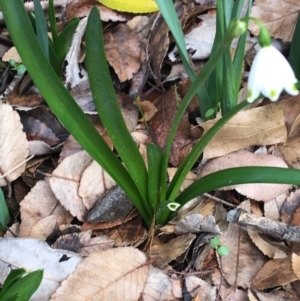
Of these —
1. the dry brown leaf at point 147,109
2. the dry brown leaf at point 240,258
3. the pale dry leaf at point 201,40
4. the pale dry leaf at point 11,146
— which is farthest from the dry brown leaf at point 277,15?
the pale dry leaf at point 11,146

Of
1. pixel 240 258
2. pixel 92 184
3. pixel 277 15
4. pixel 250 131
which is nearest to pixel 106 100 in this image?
pixel 92 184

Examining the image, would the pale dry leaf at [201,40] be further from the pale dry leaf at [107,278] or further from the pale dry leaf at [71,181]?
the pale dry leaf at [107,278]

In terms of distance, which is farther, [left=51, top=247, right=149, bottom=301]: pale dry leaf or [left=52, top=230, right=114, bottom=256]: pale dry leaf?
[left=52, top=230, right=114, bottom=256]: pale dry leaf

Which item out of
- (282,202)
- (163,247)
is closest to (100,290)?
(163,247)

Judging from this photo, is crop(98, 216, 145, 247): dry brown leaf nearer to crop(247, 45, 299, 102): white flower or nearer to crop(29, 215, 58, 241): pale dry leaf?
crop(29, 215, 58, 241): pale dry leaf

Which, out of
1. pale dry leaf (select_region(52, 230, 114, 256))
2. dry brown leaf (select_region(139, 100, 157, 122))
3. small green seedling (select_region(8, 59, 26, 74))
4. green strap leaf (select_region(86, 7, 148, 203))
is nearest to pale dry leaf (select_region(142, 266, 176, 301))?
pale dry leaf (select_region(52, 230, 114, 256))

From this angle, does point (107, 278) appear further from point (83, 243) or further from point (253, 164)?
point (253, 164)

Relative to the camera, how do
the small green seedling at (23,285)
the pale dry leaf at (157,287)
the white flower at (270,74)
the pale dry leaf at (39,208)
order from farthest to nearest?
the pale dry leaf at (39,208) < the pale dry leaf at (157,287) < the small green seedling at (23,285) < the white flower at (270,74)
